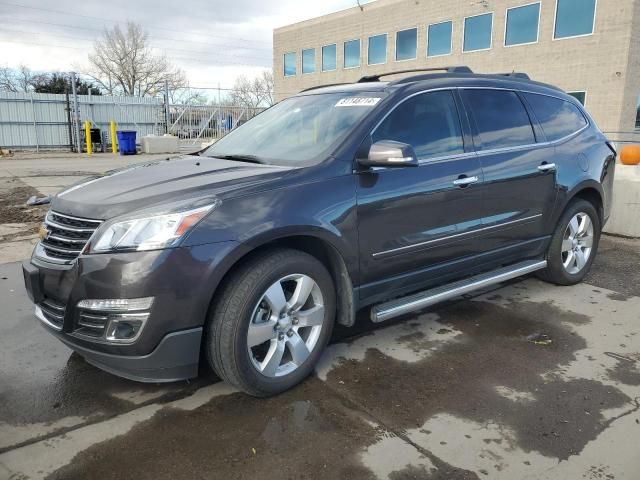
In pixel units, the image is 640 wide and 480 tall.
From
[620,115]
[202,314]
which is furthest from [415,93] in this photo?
[620,115]

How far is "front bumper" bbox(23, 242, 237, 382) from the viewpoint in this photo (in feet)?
8.59

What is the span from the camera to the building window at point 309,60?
122 feet

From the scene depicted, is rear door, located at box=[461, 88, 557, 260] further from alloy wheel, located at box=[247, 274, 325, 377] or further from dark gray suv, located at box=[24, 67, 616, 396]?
alloy wheel, located at box=[247, 274, 325, 377]

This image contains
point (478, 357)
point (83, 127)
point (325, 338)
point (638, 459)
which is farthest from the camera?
point (83, 127)

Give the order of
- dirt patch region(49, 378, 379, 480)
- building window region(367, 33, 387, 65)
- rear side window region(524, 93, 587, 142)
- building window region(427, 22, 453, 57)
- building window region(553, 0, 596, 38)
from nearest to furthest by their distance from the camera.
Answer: dirt patch region(49, 378, 379, 480)
rear side window region(524, 93, 587, 142)
building window region(553, 0, 596, 38)
building window region(427, 22, 453, 57)
building window region(367, 33, 387, 65)

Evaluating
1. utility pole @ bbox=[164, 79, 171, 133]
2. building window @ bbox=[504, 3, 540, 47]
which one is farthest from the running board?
building window @ bbox=[504, 3, 540, 47]

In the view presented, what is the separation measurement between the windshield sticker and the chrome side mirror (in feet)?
1.58

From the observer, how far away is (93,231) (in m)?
2.77

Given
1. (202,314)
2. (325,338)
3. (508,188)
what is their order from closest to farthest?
(202,314)
(325,338)
(508,188)

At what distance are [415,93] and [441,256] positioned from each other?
114cm

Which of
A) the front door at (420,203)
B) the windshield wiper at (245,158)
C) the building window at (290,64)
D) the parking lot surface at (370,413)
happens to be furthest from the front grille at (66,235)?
the building window at (290,64)

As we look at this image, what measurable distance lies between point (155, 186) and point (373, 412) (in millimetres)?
1727

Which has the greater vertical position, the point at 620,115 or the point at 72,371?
the point at 620,115

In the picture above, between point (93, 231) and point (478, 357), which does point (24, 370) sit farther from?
point (478, 357)
